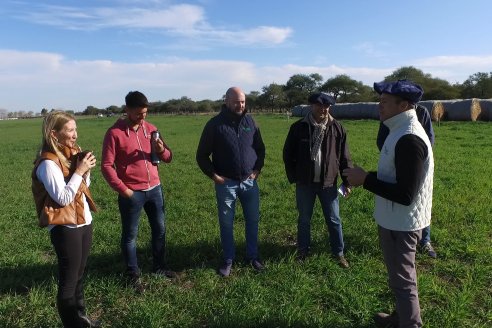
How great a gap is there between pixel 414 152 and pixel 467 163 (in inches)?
374

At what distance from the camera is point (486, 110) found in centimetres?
2542

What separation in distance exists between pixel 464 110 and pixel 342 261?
82.6 feet

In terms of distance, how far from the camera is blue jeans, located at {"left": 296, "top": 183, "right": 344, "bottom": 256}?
16.4 ft

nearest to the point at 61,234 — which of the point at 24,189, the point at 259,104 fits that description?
the point at 24,189

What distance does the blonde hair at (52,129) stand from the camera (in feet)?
10.9

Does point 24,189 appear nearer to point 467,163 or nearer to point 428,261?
point 428,261

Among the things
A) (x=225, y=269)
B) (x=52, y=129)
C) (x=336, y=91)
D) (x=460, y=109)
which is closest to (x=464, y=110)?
(x=460, y=109)

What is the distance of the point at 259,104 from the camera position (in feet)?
315

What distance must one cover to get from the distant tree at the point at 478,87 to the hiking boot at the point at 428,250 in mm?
51432

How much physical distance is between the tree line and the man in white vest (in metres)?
47.9

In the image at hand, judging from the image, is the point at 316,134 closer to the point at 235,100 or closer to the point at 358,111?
the point at 235,100

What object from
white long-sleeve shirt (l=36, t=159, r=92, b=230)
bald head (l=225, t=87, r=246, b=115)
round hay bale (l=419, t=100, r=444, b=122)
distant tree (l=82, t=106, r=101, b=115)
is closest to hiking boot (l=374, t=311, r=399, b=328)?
bald head (l=225, t=87, r=246, b=115)

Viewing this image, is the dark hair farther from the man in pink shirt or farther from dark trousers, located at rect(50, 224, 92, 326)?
dark trousers, located at rect(50, 224, 92, 326)

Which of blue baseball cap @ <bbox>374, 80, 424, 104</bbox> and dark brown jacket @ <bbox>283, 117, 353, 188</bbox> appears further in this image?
dark brown jacket @ <bbox>283, 117, 353, 188</bbox>
